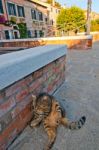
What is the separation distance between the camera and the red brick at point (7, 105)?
1.73 meters

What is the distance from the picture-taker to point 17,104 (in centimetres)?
199

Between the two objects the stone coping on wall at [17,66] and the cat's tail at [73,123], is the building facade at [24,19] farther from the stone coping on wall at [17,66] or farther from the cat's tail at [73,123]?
the cat's tail at [73,123]

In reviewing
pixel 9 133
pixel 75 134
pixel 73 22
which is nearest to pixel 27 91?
pixel 9 133

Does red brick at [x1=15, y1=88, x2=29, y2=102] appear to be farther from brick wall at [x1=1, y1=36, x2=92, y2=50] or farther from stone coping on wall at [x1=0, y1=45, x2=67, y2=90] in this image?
brick wall at [x1=1, y1=36, x2=92, y2=50]

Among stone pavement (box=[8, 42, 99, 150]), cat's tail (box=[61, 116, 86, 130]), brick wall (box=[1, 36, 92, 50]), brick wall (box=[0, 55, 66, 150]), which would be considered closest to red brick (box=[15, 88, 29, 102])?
brick wall (box=[0, 55, 66, 150])

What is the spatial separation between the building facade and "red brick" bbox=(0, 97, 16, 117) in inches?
704

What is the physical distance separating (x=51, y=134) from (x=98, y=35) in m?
18.1

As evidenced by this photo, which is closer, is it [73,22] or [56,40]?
[56,40]

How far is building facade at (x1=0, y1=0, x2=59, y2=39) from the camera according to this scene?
1988 centimetres

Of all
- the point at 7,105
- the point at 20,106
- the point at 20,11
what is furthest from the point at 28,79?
the point at 20,11

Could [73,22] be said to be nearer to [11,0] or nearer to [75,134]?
[11,0]

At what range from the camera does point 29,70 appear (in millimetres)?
2074

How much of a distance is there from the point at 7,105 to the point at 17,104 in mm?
195

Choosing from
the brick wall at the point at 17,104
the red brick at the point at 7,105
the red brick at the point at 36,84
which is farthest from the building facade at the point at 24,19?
the red brick at the point at 7,105
